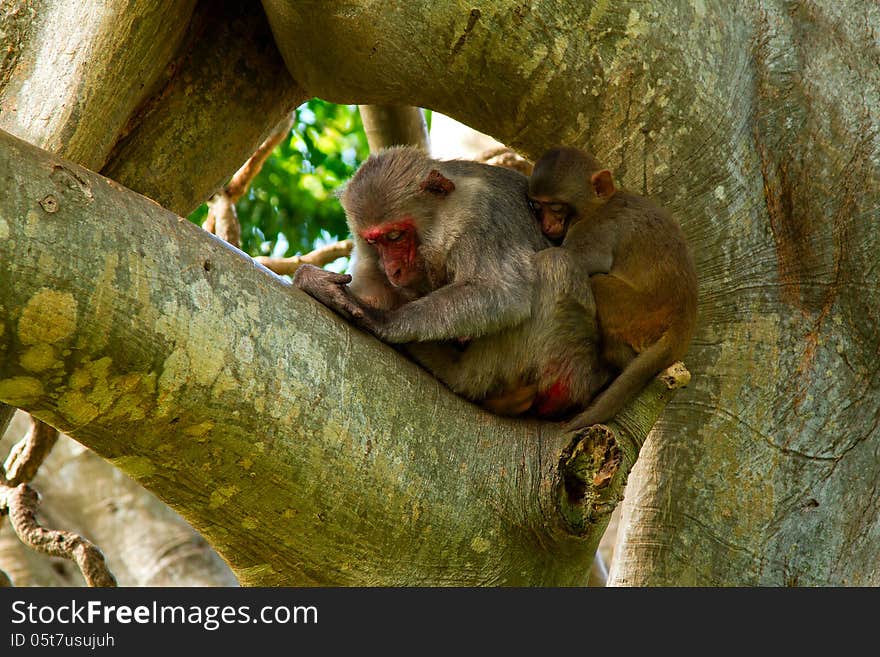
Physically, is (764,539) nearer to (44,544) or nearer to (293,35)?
(293,35)

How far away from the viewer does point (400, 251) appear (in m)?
4.71

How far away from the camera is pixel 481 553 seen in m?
3.72

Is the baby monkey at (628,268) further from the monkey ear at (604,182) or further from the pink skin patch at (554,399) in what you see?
the pink skin patch at (554,399)

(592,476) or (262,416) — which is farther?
(592,476)

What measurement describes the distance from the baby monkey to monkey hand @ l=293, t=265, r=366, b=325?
1092 mm

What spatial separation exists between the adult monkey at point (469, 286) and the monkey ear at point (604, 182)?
347 mm

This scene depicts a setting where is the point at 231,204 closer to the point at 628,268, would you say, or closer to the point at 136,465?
the point at 628,268

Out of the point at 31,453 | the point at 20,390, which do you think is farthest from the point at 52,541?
the point at 20,390

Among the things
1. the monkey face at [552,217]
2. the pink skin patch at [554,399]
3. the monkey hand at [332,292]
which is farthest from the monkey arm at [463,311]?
the monkey face at [552,217]

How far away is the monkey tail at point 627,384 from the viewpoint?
4066 mm

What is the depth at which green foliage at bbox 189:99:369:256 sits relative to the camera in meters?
11.2

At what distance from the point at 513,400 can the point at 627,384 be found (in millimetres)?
478

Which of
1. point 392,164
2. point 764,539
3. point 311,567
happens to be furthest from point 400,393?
point 764,539

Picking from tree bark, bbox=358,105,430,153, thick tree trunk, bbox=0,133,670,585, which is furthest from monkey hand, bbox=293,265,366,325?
tree bark, bbox=358,105,430,153
